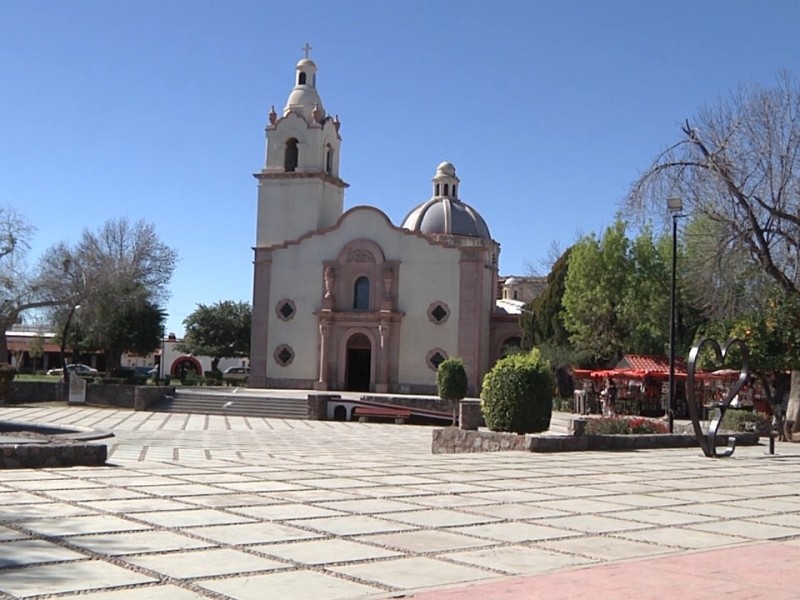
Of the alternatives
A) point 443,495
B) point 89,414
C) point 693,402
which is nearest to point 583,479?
point 443,495

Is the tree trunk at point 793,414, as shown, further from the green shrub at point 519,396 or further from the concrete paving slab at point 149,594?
the concrete paving slab at point 149,594

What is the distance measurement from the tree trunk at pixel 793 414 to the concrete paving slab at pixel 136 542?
19.5 meters

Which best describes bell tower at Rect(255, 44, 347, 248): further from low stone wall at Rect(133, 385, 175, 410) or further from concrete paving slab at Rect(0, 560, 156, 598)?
concrete paving slab at Rect(0, 560, 156, 598)

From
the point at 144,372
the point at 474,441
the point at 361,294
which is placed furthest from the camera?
the point at 144,372

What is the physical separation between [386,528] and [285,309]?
38.5 meters

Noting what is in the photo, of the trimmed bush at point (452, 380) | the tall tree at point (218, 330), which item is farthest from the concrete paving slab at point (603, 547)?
the tall tree at point (218, 330)

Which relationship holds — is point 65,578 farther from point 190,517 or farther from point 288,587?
point 190,517

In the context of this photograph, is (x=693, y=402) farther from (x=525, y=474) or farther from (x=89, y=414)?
(x=89, y=414)

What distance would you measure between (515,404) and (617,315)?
80.6ft

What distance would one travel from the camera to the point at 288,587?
594cm

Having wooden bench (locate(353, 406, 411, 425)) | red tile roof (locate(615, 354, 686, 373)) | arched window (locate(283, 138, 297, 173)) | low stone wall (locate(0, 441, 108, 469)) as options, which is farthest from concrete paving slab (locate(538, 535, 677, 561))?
arched window (locate(283, 138, 297, 173))

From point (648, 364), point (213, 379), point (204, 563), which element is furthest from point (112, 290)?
point (204, 563)

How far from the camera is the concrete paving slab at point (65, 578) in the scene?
5621 mm

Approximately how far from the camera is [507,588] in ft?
19.7
